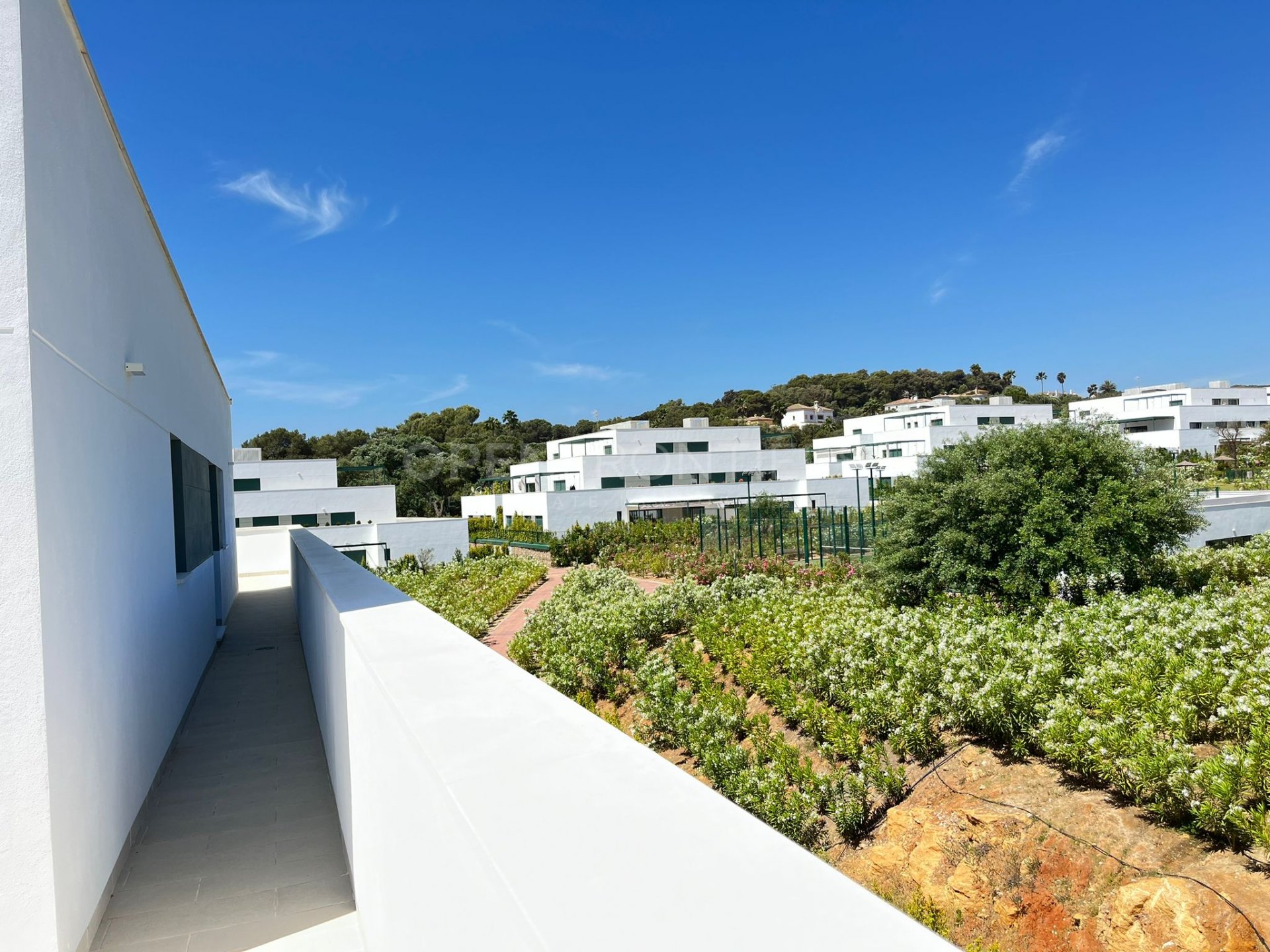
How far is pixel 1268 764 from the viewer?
392cm

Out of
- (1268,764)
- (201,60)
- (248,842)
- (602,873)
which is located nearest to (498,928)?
(602,873)

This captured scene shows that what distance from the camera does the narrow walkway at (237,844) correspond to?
3182mm

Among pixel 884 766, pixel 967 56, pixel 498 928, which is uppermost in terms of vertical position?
pixel 967 56

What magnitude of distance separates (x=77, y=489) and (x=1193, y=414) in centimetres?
6409

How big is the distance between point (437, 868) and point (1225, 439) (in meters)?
63.6

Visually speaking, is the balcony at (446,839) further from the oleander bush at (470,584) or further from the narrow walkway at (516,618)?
the oleander bush at (470,584)

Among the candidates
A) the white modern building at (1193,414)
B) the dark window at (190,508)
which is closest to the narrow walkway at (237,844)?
the dark window at (190,508)

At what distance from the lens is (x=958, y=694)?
5898 millimetres

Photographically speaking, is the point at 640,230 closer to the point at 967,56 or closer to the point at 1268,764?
the point at 967,56

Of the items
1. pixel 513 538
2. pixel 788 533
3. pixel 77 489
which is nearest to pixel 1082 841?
pixel 77 489

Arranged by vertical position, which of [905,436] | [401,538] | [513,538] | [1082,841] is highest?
[905,436]

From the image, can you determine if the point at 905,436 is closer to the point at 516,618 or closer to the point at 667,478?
the point at 667,478

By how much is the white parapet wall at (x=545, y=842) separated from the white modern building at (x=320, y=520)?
1776cm

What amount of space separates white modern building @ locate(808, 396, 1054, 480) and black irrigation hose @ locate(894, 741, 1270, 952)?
37.9m
